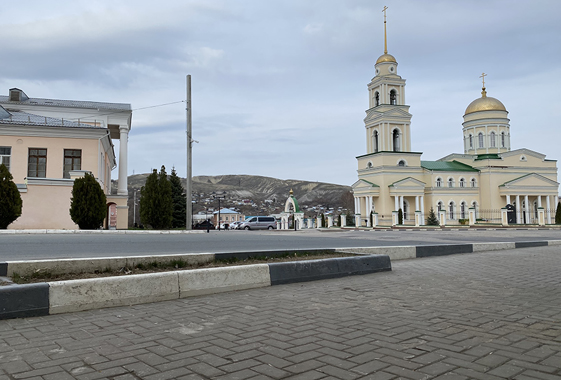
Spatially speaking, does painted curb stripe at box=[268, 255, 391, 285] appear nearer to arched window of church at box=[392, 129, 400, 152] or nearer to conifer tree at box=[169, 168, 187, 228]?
conifer tree at box=[169, 168, 187, 228]

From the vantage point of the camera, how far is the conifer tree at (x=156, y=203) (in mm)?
25406

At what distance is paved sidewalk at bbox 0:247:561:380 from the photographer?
305 centimetres

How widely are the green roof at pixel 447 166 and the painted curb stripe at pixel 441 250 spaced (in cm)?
4266

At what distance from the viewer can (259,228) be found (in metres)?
50.1

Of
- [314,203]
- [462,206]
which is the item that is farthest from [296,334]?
[314,203]

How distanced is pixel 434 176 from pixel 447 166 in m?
4.48

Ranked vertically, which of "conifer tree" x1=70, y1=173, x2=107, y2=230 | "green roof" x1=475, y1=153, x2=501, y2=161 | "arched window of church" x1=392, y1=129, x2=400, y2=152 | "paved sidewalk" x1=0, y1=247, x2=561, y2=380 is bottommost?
"paved sidewalk" x1=0, y1=247, x2=561, y2=380

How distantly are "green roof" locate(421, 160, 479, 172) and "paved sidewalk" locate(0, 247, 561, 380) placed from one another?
49968 millimetres

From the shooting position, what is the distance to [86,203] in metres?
20.5

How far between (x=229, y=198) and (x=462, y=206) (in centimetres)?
11917

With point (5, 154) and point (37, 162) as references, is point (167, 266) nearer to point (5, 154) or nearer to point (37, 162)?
point (37, 162)

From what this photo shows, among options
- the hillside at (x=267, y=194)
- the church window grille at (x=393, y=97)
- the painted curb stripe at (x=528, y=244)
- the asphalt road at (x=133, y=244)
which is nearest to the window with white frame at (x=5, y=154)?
the asphalt road at (x=133, y=244)

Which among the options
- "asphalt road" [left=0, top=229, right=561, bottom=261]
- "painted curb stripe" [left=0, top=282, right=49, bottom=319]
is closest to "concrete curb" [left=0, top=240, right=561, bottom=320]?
"painted curb stripe" [left=0, top=282, right=49, bottom=319]

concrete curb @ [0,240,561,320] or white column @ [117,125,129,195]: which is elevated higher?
white column @ [117,125,129,195]
